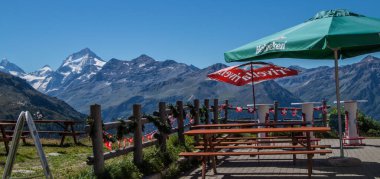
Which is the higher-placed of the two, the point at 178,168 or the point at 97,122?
the point at 97,122

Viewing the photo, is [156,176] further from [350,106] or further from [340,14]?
[350,106]

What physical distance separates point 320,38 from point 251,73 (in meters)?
4.37

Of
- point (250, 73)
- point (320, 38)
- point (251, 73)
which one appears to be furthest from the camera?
point (250, 73)

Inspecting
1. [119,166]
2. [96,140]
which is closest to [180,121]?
[119,166]

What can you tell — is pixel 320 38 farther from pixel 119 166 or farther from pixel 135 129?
pixel 119 166

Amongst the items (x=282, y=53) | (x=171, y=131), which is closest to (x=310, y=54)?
(x=282, y=53)

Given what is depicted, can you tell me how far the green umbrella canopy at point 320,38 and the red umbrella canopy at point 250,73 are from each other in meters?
1.40

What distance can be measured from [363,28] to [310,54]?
3.17m

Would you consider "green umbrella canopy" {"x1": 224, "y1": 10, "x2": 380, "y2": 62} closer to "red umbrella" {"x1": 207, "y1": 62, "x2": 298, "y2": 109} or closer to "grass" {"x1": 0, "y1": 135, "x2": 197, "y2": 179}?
"red umbrella" {"x1": 207, "y1": 62, "x2": 298, "y2": 109}

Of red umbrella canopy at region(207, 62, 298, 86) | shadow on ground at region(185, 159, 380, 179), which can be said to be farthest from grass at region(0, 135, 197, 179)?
red umbrella canopy at region(207, 62, 298, 86)

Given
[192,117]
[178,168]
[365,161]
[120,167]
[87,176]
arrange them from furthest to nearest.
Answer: [192,117], [365,161], [178,168], [120,167], [87,176]

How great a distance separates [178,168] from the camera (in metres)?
10.1

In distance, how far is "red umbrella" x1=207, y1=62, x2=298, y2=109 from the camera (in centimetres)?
1293

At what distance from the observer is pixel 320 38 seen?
9.20 metres
